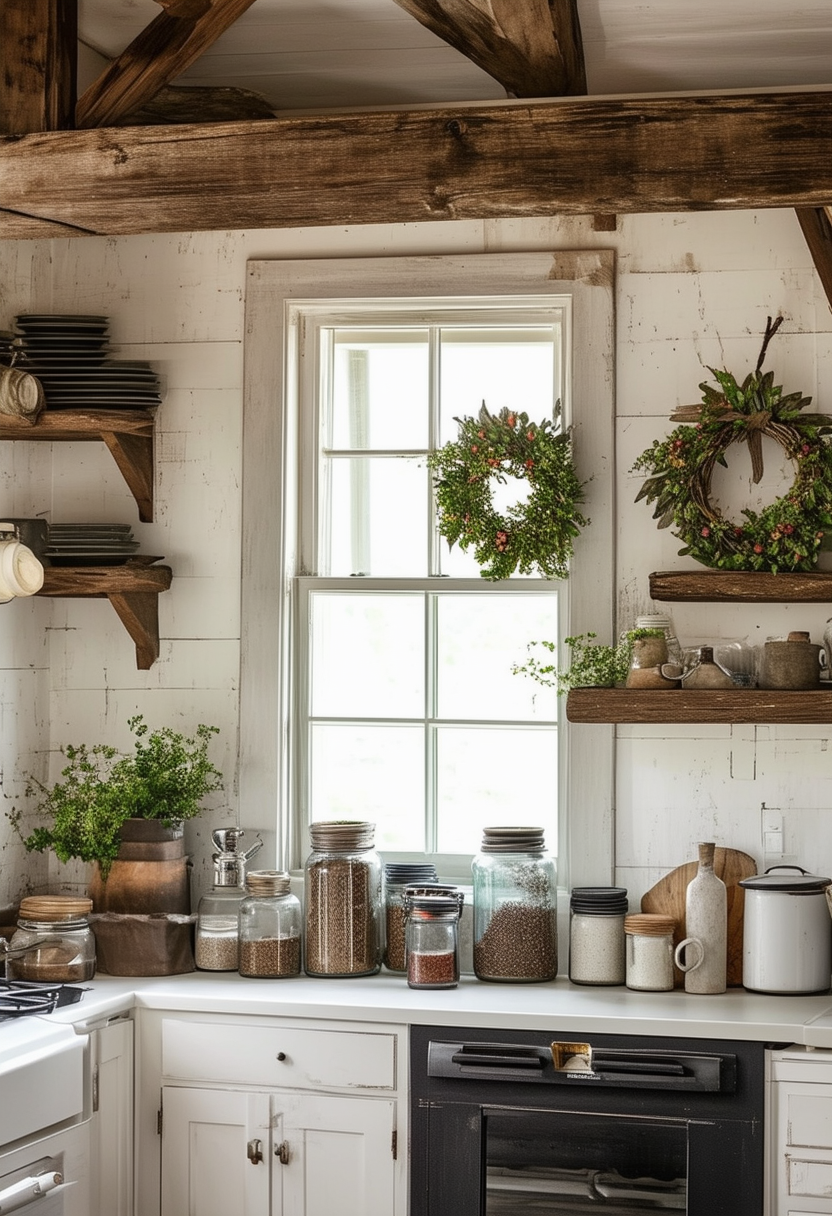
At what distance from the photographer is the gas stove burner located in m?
3.34

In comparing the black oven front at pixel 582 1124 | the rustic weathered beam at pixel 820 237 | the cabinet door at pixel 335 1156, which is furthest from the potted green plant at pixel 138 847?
the rustic weathered beam at pixel 820 237

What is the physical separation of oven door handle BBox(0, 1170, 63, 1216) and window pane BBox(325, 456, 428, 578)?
73.0 inches

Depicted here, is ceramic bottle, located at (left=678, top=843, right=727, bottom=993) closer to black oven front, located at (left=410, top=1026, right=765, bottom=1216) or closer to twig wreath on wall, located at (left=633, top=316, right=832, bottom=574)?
black oven front, located at (left=410, top=1026, right=765, bottom=1216)

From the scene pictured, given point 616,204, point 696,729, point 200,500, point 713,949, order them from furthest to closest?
point 200,500 → point 696,729 → point 713,949 → point 616,204

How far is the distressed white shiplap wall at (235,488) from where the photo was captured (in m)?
3.89

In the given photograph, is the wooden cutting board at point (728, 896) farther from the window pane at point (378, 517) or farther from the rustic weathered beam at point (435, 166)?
the rustic weathered beam at point (435, 166)

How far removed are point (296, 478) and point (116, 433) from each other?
21.7 inches

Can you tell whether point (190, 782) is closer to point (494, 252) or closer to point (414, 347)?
point (414, 347)

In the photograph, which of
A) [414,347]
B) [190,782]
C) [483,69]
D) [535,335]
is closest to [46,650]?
[190,782]

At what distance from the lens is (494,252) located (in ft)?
13.3

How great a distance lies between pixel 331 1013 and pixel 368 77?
261cm

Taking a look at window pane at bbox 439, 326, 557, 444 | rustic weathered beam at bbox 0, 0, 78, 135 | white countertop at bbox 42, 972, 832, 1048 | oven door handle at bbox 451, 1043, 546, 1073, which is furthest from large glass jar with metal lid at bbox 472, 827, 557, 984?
rustic weathered beam at bbox 0, 0, 78, 135

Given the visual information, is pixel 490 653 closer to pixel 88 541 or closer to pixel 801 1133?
pixel 88 541

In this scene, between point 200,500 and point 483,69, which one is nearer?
point 483,69
